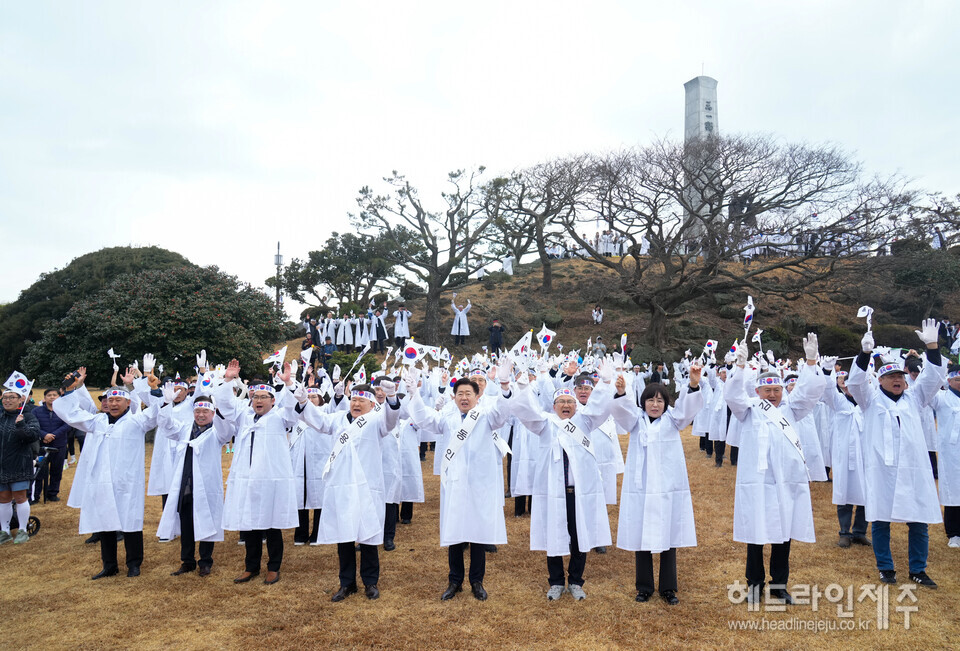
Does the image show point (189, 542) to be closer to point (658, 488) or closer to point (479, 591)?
point (479, 591)

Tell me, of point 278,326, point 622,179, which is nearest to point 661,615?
point 278,326

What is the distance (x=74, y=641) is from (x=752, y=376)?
6095mm

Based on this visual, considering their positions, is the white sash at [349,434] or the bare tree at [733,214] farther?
the bare tree at [733,214]

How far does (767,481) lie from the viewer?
4.97 metres

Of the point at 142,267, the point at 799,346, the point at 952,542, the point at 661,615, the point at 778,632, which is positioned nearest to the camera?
the point at 778,632

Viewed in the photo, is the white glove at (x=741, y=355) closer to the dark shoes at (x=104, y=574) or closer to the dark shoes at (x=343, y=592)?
the dark shoes at (x=343, y=592)

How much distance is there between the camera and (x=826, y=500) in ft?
28.6

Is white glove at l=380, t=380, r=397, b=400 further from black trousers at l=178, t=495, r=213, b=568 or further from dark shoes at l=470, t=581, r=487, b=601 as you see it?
black trousers at l=178, t=495, r=213, b=568

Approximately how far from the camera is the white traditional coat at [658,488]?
5.01m

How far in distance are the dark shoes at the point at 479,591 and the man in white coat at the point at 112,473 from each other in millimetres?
3538

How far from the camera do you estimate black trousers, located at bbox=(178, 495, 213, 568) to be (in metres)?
6.20

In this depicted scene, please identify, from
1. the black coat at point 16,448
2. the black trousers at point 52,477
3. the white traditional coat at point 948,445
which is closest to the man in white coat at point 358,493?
the black coat at point 16,448

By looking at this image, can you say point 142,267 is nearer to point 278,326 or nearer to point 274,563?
point 278,326

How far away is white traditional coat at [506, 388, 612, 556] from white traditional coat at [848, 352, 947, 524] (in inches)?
99.5
